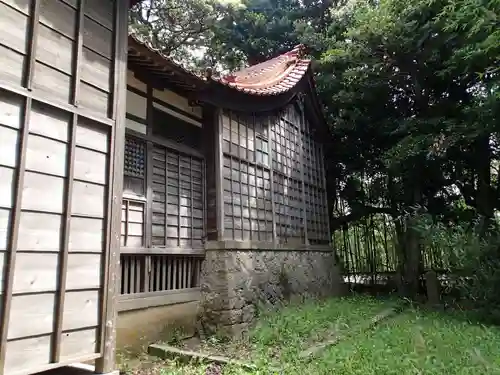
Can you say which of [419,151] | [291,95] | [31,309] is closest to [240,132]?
[291,95]

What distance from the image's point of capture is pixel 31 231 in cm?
283

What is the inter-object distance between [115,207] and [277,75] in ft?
25.1

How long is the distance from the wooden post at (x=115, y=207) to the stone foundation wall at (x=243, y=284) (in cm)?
335

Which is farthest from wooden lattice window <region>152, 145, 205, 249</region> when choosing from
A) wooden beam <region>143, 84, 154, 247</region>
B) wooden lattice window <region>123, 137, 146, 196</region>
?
wooden lattice window <region>123, 137, 146, 196</region>

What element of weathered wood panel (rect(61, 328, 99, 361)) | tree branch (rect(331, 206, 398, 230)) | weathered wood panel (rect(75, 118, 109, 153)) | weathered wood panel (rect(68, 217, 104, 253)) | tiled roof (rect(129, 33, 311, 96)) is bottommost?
weathered wood panel (rect(61, 328, 99, 361))

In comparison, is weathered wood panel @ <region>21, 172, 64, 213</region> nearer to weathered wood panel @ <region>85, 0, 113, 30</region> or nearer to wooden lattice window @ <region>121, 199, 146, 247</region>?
weathered wood panel @ <region>85, 0, 113, 30</region>

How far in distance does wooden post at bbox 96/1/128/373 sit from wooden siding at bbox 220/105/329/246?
3.57 m

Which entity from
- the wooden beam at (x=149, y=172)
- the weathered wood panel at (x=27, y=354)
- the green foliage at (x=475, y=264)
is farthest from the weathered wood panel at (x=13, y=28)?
the green foliage at (x=475, y=264)

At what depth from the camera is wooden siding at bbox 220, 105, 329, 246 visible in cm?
747

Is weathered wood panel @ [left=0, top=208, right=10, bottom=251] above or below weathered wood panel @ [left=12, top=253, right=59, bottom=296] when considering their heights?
above

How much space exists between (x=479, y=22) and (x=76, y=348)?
8.05 m

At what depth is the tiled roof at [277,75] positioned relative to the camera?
857 cm

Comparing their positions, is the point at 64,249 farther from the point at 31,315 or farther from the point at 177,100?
the point at 177,100

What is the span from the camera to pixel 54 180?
3018 millimetres
